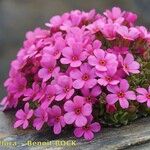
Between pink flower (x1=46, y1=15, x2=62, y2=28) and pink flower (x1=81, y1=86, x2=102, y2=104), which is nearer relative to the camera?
pink flower (x1=81, y1=86, x2=102, y2=104)

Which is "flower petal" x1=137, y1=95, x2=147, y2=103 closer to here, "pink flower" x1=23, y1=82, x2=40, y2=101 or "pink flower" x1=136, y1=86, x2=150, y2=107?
"pink flower" x1=136, y1=86, x2=150, y2=107

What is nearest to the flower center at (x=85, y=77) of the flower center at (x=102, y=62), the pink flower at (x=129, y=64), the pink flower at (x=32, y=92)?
the flower center at (x=102, y=62)

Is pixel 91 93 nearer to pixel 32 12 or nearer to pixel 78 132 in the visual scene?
pixel 78 132

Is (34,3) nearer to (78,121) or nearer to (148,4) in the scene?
(148,4)

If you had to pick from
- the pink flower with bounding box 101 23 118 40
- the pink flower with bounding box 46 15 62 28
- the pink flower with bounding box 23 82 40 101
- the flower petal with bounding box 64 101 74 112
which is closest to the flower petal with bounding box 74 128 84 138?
the flower petal with bounding box 64 101 74 112

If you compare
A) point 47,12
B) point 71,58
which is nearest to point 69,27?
point 71,58

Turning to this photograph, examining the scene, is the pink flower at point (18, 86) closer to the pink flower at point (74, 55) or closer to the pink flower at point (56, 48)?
the pink flower at point (56, 48)
